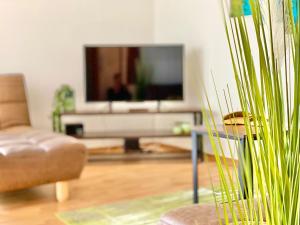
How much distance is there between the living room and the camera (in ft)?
9.60

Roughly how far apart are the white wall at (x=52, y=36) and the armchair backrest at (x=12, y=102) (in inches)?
21.9

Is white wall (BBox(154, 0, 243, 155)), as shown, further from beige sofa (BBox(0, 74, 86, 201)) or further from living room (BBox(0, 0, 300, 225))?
beige sofa (BBox(0, 74, 86, 201))

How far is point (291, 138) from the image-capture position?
0.85 meters

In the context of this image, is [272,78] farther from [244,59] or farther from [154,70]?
[154,70]

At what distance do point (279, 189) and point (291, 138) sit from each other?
113 millimetres

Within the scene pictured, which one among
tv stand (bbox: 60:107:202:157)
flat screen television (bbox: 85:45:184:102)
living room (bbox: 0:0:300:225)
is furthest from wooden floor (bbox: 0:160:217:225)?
flat screen television (bbox: 85:45:184:102)

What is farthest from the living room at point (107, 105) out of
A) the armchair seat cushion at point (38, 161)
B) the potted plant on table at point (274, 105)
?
the potted plant on table at point (274, 105)

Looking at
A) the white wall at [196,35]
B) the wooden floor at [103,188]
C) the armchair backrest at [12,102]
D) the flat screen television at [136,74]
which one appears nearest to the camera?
the wooden floor at [103,188]

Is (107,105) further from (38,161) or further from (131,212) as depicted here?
(131,212)

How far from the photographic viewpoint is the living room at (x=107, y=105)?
293cm

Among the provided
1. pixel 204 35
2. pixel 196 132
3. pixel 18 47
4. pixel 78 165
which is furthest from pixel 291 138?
pixel 18 47

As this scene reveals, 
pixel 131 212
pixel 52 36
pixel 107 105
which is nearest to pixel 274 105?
pixel 131 212

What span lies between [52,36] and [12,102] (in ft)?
3.56

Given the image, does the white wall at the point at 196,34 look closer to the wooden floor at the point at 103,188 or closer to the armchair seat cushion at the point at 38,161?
the wooden floor at the point at 103,188
